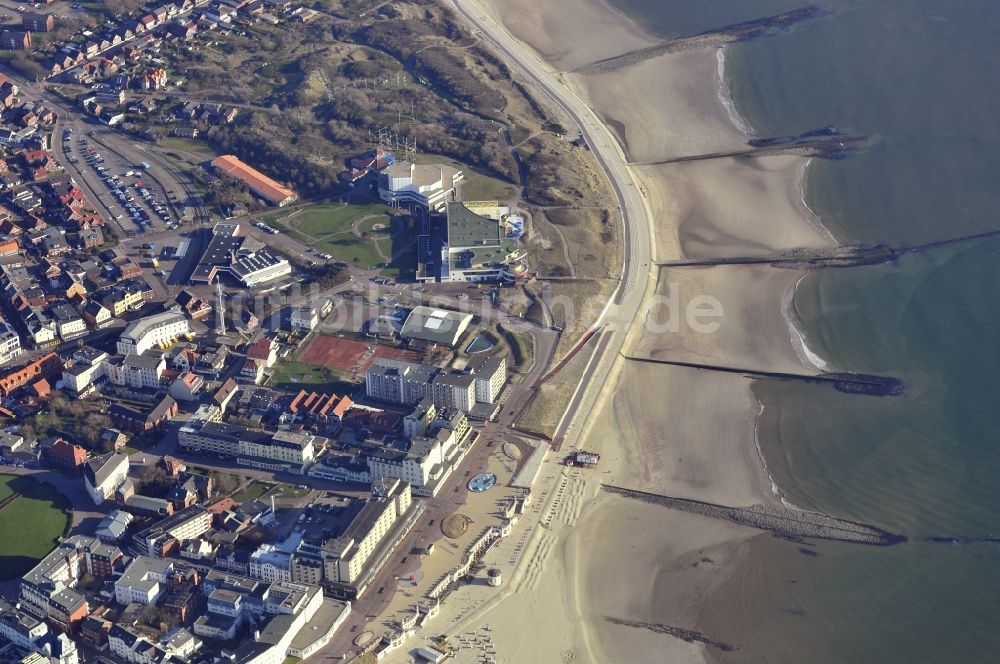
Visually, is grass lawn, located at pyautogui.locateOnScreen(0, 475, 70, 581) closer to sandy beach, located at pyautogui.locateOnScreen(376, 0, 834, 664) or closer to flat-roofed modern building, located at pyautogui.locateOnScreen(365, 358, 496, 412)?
flat-roofed modern building, located at pyautogui.locateOnScreen(365, 358, 496, 412)

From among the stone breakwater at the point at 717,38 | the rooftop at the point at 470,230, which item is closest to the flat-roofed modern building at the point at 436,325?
the rooftop at the point at 470,230

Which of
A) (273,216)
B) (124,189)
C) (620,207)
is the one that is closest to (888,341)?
(620,207)

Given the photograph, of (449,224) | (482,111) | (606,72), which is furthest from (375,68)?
(449,224)

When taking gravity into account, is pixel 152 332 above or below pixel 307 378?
above

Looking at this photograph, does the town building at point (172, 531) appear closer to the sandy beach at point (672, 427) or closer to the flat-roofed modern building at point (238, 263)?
the sandy beach at point (672, 427)

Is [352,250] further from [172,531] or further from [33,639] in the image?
[33,639]

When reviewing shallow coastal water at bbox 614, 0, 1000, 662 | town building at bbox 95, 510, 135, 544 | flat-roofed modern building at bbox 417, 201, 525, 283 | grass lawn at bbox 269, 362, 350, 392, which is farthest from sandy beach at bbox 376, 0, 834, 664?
town building at bbox 95, 510, 135, 544

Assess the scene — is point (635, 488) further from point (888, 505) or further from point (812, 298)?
point (812, 298)
